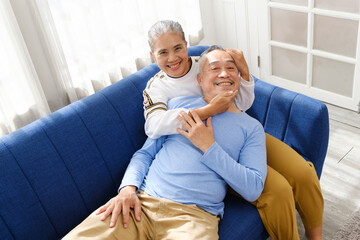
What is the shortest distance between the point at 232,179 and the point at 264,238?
39 centimetres

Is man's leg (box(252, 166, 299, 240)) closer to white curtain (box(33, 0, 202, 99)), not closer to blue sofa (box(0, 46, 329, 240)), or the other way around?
blue sofa (box(0, 46, 329, 240))

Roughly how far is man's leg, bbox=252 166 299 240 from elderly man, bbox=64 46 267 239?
0.07 meters

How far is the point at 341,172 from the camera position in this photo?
228cm

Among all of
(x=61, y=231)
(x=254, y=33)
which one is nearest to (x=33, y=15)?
(x=61, y=231)

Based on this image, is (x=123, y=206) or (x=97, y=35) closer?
(x=123, y=206)

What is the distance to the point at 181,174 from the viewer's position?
1595mm

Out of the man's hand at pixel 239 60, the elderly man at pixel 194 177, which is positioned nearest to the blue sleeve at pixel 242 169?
the elderly man at pixel 194 177

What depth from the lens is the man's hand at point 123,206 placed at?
1510 millimetres

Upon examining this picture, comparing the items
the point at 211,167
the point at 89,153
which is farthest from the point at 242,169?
the point at 89,153

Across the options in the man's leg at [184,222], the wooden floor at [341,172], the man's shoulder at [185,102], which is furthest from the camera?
the wooden floor at [341,172]

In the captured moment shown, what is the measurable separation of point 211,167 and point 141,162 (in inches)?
14.5

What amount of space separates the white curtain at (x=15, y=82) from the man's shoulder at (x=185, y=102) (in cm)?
76

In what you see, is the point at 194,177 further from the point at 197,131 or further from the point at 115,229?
the point at 115,229

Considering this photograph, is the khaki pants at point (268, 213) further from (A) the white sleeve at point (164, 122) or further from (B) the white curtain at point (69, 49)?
(B) the white curtain at point (69, 49)
